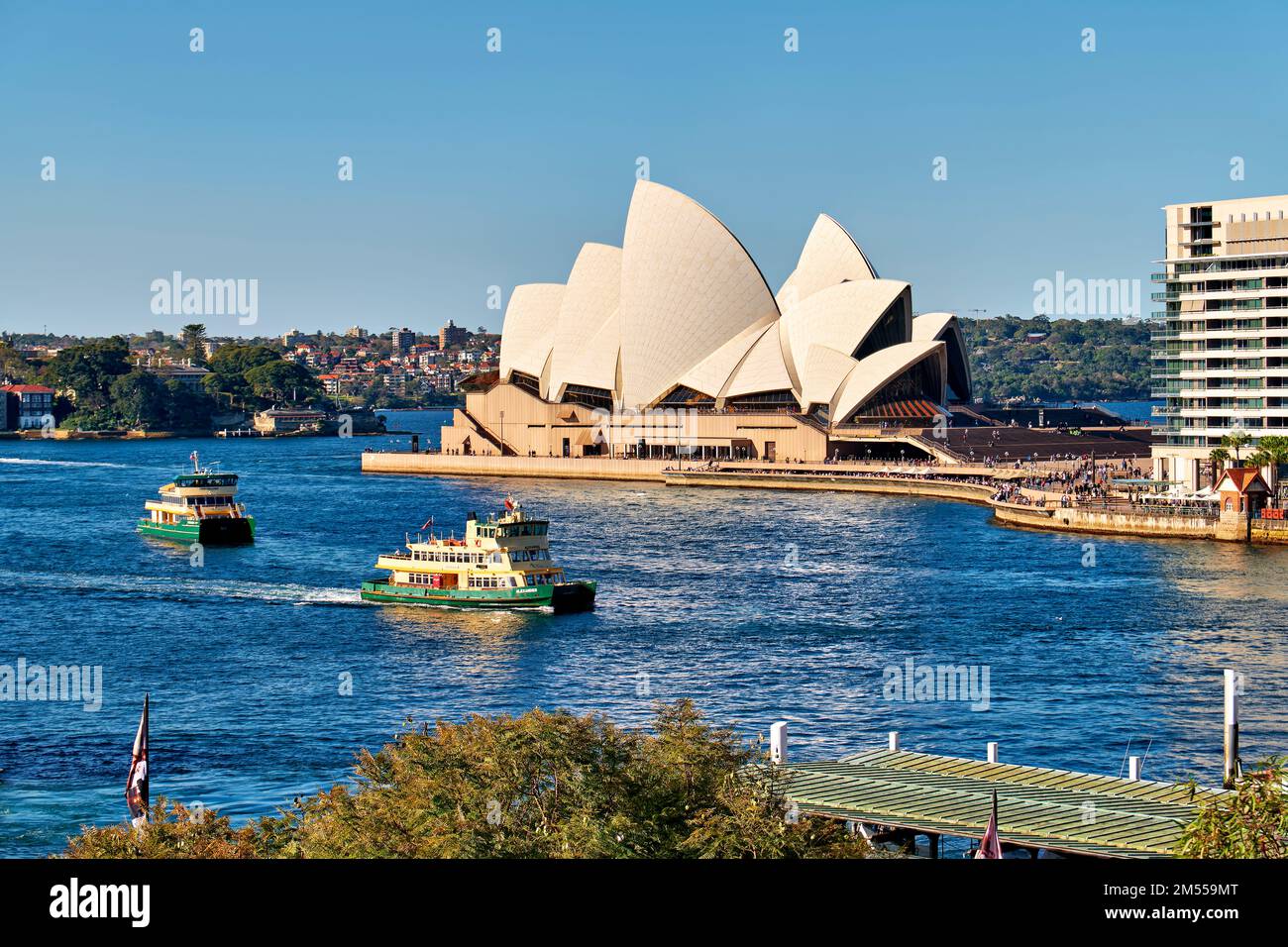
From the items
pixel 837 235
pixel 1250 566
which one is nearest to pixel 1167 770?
pixel 1250 566

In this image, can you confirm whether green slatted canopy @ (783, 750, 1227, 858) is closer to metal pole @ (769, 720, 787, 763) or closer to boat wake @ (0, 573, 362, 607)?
metal pole @ (769, 720, 787, 763)

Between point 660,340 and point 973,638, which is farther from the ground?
point 660,340

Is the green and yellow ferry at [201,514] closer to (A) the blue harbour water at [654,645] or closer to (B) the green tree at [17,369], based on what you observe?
(A) the blue harbour water at [654,645]

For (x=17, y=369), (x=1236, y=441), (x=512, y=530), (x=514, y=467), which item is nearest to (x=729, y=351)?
(x=514, y=467)

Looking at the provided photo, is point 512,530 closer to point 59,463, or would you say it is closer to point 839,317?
point 839,317

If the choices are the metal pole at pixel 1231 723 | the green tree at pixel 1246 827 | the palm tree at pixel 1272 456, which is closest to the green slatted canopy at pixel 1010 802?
the metal pole at pixel 1231 723

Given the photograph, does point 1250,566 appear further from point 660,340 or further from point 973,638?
point 660,340
